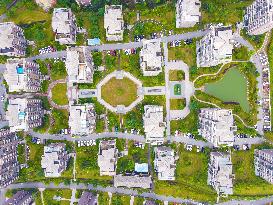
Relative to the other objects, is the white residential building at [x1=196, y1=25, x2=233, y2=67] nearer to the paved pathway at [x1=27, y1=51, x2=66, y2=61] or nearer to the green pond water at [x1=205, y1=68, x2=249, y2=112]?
the green pond water at [x1=205, y1=68, x2=249, y2=112]

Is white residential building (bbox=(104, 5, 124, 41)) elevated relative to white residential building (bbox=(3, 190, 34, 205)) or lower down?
elevated

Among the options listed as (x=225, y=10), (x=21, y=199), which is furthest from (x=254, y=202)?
(x=21, y=199)

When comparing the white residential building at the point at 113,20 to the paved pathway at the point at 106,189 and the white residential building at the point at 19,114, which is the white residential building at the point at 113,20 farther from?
the paved pathway at the point at 106,189

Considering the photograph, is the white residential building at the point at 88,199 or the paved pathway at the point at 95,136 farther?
the paved pathway at the point at 95,136

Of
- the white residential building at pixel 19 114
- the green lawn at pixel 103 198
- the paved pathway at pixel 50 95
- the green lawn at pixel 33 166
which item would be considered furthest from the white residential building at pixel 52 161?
the green lawn at pixel 103 198

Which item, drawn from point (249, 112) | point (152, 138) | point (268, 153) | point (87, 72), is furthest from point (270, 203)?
point (87, 72)

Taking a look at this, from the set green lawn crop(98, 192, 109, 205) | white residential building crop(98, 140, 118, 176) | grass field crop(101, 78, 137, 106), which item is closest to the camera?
white residential building crop(98, 140, 118, 176)

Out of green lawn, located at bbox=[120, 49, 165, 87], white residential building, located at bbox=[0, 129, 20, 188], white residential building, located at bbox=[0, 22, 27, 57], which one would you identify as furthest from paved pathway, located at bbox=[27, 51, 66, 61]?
white residential building, located at bbox=[0, 129, 20, 188]
